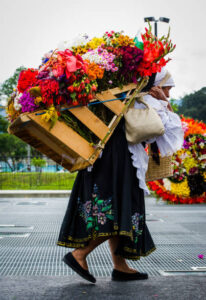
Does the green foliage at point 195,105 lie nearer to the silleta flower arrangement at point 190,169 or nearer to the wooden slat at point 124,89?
the silleta flower arrangement at point 190,169

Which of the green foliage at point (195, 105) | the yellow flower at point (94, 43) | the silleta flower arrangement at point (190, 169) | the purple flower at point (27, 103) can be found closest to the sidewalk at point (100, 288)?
the purple flower at point (27, 103)

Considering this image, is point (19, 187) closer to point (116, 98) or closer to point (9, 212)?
point (9, 212)

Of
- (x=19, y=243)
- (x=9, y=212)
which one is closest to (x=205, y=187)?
(x=9, y=212)

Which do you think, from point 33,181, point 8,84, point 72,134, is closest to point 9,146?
point 8,84

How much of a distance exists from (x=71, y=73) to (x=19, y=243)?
308cm

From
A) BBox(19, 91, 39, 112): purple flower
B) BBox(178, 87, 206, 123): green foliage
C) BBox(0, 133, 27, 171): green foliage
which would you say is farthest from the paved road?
BBox(178, 87, 206, 123): green foliage

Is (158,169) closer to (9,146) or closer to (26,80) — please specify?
(26,80)

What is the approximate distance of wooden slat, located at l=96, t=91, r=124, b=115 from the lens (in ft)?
11.3

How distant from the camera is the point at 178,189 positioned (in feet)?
36.6

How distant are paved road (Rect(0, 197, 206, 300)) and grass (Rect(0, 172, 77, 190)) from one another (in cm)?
1011

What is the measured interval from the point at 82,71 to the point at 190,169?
8220 mm

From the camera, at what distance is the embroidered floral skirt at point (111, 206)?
3473mm

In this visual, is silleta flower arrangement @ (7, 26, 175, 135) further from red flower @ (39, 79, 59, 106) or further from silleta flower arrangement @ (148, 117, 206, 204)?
silleta flower arrangement @ (148, 117, 206, 204)

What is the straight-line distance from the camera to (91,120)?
3.37 m
